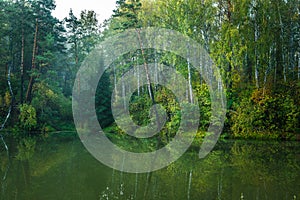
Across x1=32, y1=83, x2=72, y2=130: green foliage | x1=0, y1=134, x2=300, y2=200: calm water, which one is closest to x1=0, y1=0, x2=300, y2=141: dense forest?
x1=32, y1=83, x2=72, y2=130: green foliage

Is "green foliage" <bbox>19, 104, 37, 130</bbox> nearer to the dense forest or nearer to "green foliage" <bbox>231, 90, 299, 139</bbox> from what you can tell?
the dense forest

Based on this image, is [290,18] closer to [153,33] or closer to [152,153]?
[153,33]

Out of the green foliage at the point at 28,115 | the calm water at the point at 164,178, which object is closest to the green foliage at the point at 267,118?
the calm water at the point at 164,178

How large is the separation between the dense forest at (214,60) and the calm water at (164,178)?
580 cm

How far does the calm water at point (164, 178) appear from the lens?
713 cm

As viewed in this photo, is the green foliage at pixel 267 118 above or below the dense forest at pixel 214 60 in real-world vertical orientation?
below

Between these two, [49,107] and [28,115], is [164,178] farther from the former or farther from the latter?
[49,107]

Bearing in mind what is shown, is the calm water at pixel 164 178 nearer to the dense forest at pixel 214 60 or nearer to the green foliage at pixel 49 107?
the dense forest at pixel 214 60

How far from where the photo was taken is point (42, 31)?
1037 inches

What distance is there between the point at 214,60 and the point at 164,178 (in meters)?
12.8

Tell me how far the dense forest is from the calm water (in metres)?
5.80

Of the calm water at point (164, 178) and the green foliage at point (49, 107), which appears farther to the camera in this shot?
the green foliage at point (49, 107)

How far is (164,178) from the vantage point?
346 inches

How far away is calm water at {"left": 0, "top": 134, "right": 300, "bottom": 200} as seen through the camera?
7.13 meters
